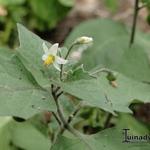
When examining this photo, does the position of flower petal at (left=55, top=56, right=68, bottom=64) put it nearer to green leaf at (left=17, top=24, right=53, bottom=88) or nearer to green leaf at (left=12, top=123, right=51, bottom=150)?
green leaf at (left=17, top=24, right=53, bottom=88)

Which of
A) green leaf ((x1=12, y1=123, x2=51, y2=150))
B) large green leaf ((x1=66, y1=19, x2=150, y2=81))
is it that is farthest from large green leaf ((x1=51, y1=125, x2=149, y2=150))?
large green leaf ((x1=66, y1=19, x2=150, y2=81))

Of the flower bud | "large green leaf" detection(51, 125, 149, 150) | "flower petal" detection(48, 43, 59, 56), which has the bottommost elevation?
"large green leaf" detection(51, 125, 149, 150)

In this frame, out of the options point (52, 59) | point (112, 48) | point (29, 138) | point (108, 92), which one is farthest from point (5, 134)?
point (112, 48)

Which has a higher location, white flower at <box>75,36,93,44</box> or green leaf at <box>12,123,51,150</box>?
white flower at <box>75,36,93,44</box>

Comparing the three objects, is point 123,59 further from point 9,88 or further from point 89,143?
point 9,88

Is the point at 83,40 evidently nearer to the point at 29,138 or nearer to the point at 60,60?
the point at 60,60

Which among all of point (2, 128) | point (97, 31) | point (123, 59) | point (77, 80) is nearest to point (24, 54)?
point (77, 80)

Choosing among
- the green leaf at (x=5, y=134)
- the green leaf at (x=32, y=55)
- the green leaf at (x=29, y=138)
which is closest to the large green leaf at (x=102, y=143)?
the green leaf at (x=32, y=55)

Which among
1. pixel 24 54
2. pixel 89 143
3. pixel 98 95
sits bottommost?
pixel 89 143
